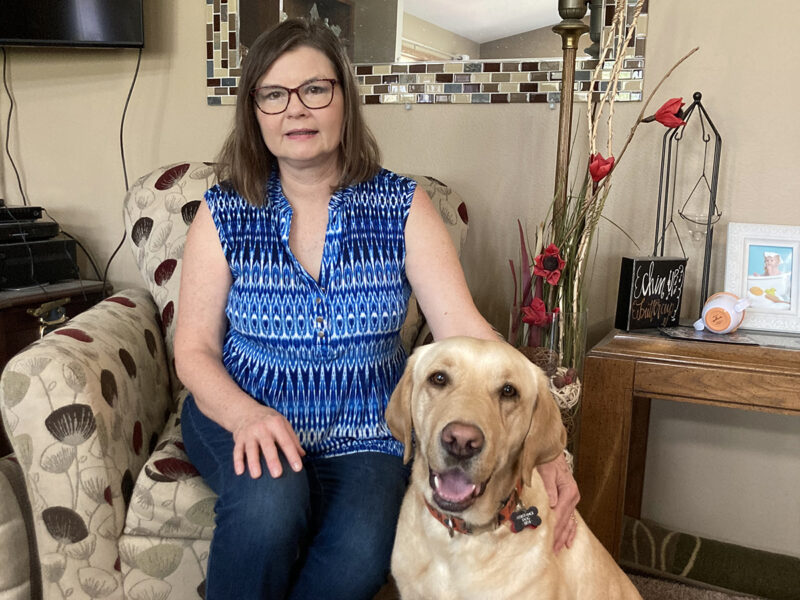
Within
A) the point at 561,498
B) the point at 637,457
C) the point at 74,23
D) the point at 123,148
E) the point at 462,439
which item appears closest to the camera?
the point at 462,439

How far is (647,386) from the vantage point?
1576 millimetres

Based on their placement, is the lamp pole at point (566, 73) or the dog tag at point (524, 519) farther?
the lamp pole at point (566, 73)

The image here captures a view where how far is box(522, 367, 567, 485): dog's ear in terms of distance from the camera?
1071 millimetres

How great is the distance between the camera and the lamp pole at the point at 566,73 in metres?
1.65

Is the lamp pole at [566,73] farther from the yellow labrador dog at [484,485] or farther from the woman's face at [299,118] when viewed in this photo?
the yellow labrador dog at [484,485]

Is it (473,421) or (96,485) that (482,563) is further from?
(96,485)

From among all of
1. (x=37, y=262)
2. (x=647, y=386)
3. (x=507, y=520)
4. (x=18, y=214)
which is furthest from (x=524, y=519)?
(x=18, y=214)

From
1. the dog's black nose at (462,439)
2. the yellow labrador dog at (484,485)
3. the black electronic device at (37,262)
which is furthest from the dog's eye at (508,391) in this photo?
the black electronic device at (37,262)

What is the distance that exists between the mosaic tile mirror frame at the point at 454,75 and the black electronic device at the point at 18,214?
0.69 metres

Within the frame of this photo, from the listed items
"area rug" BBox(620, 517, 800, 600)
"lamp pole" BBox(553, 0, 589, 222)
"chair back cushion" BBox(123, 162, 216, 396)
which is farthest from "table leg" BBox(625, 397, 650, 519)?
"chair back cushion" BBox(123, 162, 216, 396)

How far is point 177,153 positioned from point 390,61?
823 millimetres

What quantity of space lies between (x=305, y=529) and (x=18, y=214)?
156cm

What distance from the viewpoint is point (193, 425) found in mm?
1406

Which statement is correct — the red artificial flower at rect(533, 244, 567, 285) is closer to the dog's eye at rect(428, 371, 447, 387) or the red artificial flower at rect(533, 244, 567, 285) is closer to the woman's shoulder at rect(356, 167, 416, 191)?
the woman's shoulder at rect(356, 167, 416, 191)
